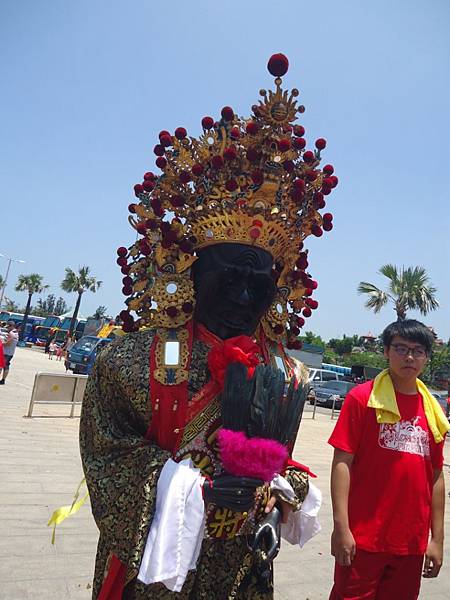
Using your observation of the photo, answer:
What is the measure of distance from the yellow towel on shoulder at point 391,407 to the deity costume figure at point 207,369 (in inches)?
15.8

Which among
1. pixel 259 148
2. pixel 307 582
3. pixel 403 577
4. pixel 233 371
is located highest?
pixel 259 148

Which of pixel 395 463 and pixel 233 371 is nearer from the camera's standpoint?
pixel 233 371

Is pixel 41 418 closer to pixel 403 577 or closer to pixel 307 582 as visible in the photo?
pixel 307 582

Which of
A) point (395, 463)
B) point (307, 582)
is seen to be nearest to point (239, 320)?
point (395, 463)

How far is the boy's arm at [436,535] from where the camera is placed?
2.30m

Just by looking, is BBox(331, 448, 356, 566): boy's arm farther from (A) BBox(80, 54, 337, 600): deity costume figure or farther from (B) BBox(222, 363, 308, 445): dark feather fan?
(B) BBox(222, 363, 308, 445): dark feather fan

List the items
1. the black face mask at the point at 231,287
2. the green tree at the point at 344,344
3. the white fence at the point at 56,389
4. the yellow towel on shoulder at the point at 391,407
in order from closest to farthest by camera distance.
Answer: the black face mask at the point at 231,287 < the yellow towel on shoulder at the point at 391,407 < the white fence at the point at 56,389 < the green tree at the point at 344,344

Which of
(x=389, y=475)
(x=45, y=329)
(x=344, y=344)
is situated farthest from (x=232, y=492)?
(x=344, y=344)

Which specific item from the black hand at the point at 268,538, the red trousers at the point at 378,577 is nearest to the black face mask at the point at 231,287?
the black hand at the point at 268,538

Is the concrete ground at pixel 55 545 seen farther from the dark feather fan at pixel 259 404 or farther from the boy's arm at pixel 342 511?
the dark feather fan at pixel 259 404

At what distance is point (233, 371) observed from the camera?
5.62ft

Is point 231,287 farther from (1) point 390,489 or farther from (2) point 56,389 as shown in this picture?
(2) point 56,389

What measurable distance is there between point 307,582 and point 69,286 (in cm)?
4662

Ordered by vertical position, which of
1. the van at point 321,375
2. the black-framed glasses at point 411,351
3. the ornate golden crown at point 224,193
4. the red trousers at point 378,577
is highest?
the van at point 321,375
